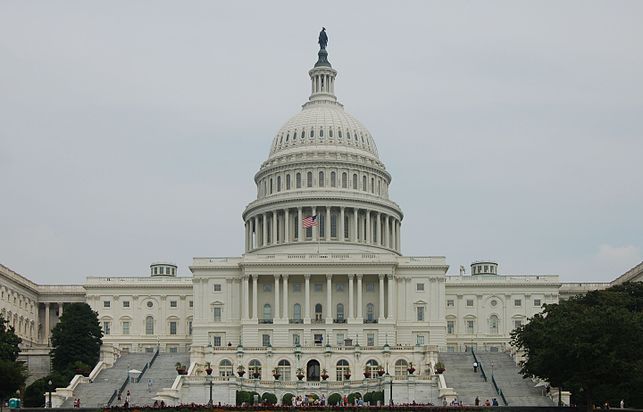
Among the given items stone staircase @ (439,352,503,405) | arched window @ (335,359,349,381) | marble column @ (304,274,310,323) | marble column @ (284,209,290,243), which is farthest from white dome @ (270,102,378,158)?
arched window @ (335,359,349,381)

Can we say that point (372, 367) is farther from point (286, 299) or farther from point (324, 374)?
point (286, 299)

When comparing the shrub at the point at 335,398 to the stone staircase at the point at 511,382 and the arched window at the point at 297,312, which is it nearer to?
the stone staircase at the point at 511,382

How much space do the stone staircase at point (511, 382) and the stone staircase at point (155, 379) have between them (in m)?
30.3

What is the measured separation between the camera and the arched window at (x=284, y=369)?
133 m

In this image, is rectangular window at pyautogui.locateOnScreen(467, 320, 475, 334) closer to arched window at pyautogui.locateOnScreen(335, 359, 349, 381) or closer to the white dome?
the white dome

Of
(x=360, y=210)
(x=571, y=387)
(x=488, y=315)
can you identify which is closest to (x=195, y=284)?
(x=360, y=210)

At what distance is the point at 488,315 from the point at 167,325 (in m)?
41.1

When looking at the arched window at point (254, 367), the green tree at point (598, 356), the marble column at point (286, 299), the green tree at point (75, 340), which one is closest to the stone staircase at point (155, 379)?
the green tree at point (75, 340)

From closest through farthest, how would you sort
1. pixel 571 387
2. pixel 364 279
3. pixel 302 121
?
pixel 571 387
pixel 364 279
pixel 302 121

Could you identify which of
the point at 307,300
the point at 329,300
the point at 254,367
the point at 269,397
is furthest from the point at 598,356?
the point at 307,300

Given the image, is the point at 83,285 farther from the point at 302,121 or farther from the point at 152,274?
the point at 302,121

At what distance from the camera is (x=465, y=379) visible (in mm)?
124438

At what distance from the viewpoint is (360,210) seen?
170000 millimetres

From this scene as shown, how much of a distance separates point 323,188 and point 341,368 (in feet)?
141
